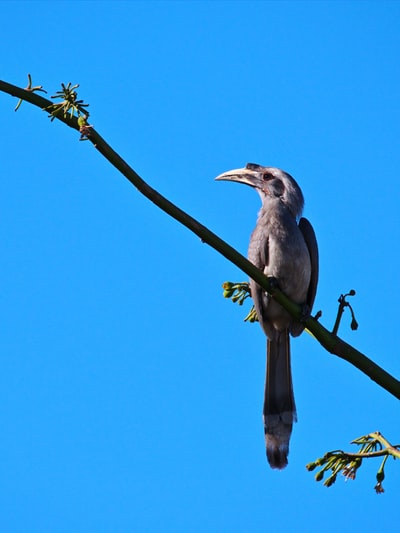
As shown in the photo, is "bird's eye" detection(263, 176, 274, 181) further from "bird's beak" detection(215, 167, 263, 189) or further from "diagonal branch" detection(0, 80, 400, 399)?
"diagonal branch" detection(0, 80, 400, 399)

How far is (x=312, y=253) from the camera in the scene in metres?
6.68

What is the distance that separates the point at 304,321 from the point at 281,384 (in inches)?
85.3

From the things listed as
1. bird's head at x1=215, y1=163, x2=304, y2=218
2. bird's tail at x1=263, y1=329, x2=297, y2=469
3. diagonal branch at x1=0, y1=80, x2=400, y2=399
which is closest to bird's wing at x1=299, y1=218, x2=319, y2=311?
bird's head at x1=215, y1=163, x2=304, y2=218

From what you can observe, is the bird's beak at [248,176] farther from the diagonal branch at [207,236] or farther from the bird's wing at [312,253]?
the diagonal branch at [207,236]

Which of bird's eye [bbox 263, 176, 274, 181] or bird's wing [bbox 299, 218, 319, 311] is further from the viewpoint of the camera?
bird's eye [bbox 263, 176, 274, 181]

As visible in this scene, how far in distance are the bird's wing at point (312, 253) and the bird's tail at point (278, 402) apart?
0.44 metres

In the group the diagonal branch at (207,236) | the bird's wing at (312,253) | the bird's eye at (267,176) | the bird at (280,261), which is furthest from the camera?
the bird's eye at (267,176)

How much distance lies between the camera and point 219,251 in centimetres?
327

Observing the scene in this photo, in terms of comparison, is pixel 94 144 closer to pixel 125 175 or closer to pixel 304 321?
pixel 125 175

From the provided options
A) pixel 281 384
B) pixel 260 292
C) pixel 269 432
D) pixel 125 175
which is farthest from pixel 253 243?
pixel 125 175

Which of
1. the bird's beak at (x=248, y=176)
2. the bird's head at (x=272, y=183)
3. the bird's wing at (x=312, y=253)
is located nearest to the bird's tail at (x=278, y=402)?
the bird's wing at (x=312, y=253)

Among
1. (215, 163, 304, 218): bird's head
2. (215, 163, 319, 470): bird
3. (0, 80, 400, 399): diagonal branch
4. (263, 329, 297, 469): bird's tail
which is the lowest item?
(0, 80, 400, 399): diagonal branch

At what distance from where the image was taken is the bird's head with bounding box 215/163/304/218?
6680 mm

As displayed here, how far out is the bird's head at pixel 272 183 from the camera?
21.9ft
